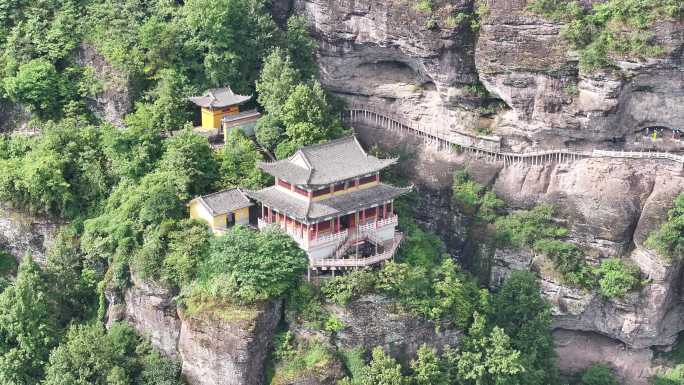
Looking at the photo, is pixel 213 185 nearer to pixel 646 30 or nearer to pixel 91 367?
pixel 91 367

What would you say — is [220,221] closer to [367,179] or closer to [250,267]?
[250,267]

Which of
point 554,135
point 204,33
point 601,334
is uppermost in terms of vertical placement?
point 204,33

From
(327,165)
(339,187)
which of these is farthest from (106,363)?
(327,165)

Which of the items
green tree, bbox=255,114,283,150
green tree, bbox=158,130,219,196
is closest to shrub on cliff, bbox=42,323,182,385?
green tree, bbox=158,130,219,196

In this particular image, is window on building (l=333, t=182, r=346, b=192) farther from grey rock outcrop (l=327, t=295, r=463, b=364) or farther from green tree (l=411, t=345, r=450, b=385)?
green tree (l=411, t=345, r=450, b=385)

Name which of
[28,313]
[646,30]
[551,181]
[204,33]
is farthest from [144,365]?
[646,30]
